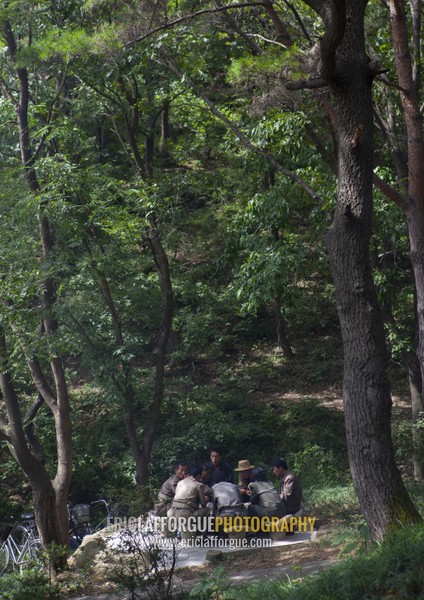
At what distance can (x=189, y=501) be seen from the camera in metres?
11.0

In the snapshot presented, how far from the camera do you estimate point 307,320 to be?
2166cm

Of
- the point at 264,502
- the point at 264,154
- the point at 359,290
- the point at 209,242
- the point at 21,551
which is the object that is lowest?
the point at 21,551

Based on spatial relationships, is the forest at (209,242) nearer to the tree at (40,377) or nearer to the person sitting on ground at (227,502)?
the tree at (40,377)

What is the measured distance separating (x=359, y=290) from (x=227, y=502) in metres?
4.85

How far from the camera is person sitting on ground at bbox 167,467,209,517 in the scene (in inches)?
430

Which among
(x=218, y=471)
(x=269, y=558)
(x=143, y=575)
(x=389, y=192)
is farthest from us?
(x=218, y=471)

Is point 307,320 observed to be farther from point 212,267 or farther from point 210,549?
point 210,549

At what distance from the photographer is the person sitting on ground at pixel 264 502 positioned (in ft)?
36.3

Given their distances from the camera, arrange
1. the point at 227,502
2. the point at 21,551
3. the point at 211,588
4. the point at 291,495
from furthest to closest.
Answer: the point at 21,551, the point at 291,495, the point at 227,502, the point at 211,588

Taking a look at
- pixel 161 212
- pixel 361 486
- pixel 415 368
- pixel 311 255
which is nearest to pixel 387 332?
pixel 415 368

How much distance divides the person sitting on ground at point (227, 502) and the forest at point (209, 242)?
4.19 ft

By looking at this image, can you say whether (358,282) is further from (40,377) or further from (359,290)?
(40,377)

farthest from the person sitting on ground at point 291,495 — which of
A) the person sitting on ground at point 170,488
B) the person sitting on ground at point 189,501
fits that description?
the person sitting on ground at point 170,488

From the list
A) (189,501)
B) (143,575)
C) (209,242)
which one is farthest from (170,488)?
(209,242)
